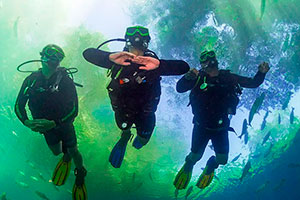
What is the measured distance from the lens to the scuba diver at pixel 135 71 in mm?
3785

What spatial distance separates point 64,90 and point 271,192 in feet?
92.4

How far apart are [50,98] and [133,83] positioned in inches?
78.3

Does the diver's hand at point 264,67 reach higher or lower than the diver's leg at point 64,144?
higher

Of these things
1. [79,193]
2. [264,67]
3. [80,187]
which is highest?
[264,67]

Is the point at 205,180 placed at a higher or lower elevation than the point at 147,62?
lower

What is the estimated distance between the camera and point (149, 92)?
4.08 metres

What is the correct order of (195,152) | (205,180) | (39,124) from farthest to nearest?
1. (205,180)
2. (195,152)
3. (39,124)

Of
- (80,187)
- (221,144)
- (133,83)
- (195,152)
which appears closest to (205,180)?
(195,152)

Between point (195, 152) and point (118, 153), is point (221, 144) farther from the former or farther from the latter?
point (118, 153)

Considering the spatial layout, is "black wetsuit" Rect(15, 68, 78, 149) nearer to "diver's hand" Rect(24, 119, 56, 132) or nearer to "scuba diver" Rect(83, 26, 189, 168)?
"diver's hand" Rect(24, 119, 56, 132)

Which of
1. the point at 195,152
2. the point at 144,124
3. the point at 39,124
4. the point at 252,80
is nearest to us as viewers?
the point at 39,124

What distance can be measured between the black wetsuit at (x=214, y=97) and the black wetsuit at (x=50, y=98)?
2.49 meters

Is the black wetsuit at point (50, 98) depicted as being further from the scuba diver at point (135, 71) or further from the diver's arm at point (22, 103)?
the scuba diver at point (135, 71)

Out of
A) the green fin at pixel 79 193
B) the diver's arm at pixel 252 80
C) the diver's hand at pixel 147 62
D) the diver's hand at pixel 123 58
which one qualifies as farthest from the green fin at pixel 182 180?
the diver's hand at pixel 123 58
